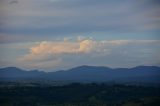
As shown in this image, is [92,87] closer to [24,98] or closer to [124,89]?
[124,89]

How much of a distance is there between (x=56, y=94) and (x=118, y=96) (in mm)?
9508

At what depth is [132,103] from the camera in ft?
134

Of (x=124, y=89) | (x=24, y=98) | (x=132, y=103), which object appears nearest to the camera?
(x=132, y=103)

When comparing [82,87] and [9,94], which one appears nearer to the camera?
[9,94]

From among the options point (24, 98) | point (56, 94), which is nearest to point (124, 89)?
point (56, 94)

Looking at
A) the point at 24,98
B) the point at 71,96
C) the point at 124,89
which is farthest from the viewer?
the point at 124,89

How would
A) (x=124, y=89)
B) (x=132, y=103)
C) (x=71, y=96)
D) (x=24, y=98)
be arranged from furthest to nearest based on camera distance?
1. (x=124, y=89)
2. (x=71, y=96)
3. (x=24, y=98)
4. (x=132, y=103)

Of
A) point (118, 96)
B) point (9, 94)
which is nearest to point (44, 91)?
point (9, 94)

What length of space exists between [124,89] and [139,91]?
3.02 m

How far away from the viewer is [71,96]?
5344cm

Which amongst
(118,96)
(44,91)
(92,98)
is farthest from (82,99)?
(44,91)

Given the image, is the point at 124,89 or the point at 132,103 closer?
the point at 132,103

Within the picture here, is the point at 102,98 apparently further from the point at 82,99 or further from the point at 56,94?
the point at 56,94

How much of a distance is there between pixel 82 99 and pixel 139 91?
1011cm
